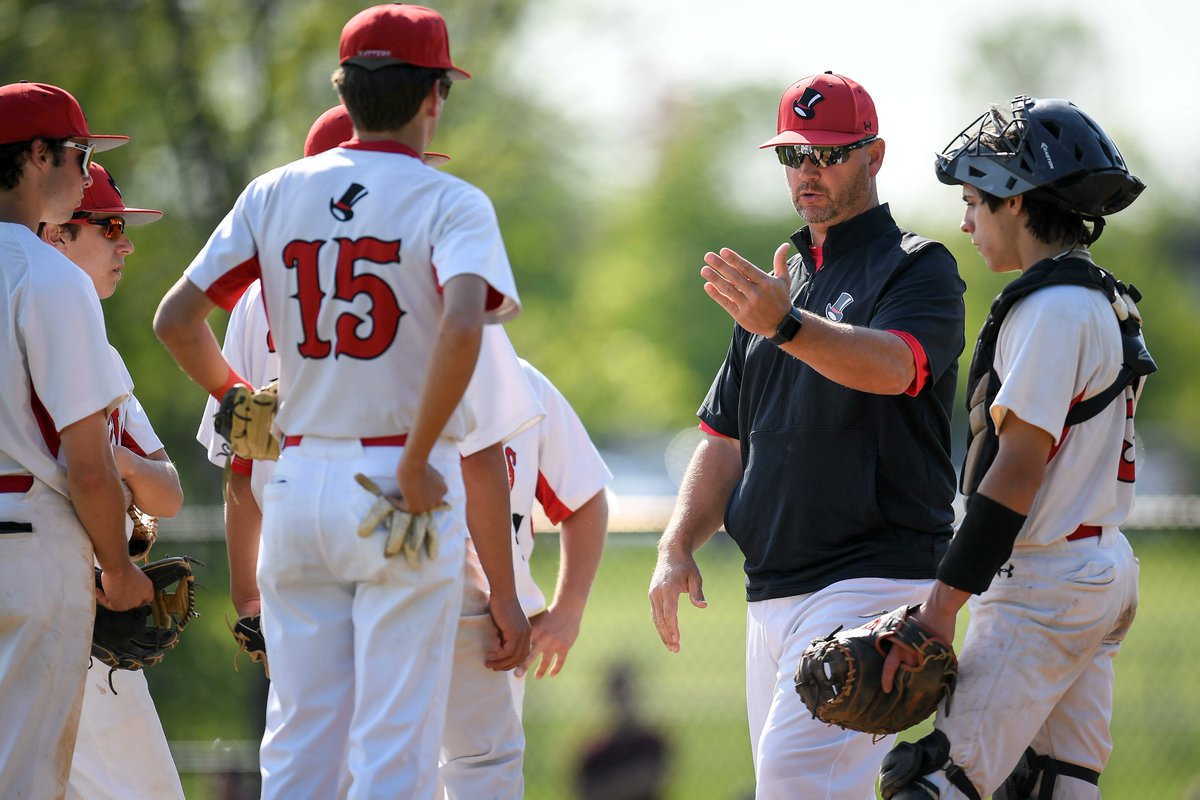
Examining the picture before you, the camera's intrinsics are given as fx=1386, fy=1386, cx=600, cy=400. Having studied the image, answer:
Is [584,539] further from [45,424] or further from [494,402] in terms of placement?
[45,424]

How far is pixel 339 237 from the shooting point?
3.32 m

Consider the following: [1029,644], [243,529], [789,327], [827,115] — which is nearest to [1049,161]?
[789,327]

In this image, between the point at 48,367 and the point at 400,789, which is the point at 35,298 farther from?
the point at 400,789

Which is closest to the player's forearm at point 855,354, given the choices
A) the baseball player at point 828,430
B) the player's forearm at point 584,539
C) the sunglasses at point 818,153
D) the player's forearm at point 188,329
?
the baseball player at point 828,430

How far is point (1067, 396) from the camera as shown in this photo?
3.52 metres

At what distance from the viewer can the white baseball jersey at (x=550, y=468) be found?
464 centimetres

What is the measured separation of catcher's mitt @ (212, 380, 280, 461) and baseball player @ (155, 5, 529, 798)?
0.29 ft

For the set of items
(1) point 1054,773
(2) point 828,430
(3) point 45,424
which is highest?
(2) point 828,430

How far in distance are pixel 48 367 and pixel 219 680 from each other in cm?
804

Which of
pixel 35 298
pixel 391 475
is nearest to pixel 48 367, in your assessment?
pixel 35 298

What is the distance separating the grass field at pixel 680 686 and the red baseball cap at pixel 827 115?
4.38 metres

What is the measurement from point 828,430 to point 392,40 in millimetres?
1814

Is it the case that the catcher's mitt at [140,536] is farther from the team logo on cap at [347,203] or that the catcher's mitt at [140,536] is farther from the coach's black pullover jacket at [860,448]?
the coach's black pullover jacket at [860,448]

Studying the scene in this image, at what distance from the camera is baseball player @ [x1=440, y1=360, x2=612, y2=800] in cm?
390
